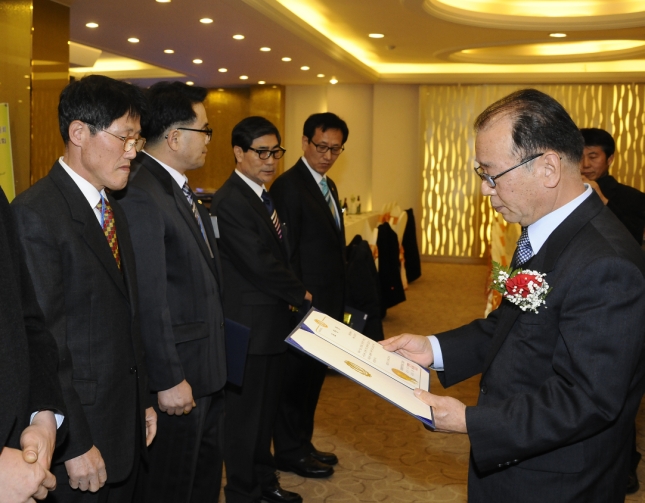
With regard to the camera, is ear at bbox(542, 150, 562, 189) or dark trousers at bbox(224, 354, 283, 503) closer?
ear at bbox(542, 150, 562, 189)

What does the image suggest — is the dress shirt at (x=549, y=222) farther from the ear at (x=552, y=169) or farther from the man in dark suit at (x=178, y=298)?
the man in dark suit at (x=178, y=298)

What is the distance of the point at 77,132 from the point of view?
6.78ft

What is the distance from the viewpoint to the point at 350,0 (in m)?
7.19

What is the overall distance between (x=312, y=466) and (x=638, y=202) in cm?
263

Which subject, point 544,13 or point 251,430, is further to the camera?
point 544,13

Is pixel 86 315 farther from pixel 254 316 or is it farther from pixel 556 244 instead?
pixel 254 316

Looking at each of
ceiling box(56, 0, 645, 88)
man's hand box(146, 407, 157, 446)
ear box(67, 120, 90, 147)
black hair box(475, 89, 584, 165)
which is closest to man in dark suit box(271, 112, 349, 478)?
man's hand box(146, 407, 157, 446)

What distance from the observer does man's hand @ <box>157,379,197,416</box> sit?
95.8 inches

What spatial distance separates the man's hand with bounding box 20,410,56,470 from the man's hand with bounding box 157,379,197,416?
3.14 feet

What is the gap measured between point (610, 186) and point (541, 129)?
10.3 ft

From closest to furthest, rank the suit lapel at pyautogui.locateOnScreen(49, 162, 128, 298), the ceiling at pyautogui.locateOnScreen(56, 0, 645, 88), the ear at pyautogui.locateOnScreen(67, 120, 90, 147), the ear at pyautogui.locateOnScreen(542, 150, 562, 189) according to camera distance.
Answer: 1. the ear at pyautogui.locateOnScreen(542, 150, 562, 189)
2. the suit lapel at pyautogui.locateOnScreen(49, 162, 128, 298)
3. the ear at pyautogui.locateOnScreen(67, 120, 90, 147)
4. the ceiling at pyautogui.locateOnScreen(56, 0, 645, 88)

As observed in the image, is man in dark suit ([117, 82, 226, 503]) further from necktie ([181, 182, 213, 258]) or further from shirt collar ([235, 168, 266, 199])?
shirt collar ([235, 168, 266, 199])

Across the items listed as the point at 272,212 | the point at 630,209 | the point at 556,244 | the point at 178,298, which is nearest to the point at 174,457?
the point at 178,298

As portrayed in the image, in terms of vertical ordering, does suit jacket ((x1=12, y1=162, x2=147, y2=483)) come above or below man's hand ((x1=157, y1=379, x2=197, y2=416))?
above
